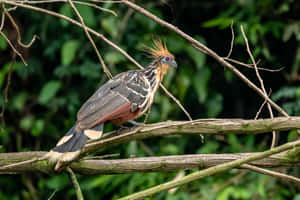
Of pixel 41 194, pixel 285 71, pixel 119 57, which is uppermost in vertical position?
pixel 119 57

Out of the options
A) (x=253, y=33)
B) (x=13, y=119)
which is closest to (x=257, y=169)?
(x=253, y=33)

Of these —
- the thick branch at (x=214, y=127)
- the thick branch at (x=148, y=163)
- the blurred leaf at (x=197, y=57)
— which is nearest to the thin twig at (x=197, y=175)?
the thick branch at (x=214, y=127)

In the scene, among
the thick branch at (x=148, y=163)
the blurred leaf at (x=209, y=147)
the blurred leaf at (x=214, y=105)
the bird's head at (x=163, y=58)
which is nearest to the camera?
the thick branch at (x=148, y=163)

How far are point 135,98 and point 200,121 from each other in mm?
715

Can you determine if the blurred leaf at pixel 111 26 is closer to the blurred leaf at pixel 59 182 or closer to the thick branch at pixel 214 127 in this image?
the blurred leaf at pixel 59 182

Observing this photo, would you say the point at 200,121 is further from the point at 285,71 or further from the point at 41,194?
the point at 41,194

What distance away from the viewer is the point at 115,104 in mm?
2777

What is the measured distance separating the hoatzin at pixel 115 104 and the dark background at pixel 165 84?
94 cm

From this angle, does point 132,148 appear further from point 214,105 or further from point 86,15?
point 86,15

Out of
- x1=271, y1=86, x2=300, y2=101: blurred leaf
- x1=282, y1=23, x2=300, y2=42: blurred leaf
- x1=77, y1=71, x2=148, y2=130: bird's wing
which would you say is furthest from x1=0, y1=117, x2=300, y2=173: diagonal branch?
x1=282, y1=23, x2=300, y2=42: blurred leaf

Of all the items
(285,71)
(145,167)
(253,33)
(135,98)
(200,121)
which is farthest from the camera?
(285,71)

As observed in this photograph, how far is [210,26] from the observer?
4.36 meters

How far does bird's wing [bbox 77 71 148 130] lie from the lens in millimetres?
2633

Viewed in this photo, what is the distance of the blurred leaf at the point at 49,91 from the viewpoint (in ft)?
15.2
